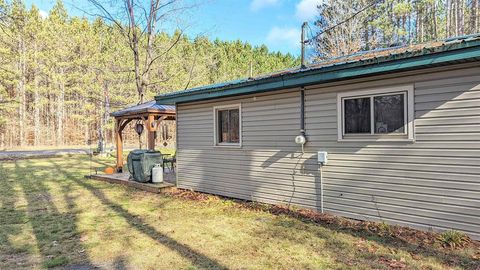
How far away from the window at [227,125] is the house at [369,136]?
3 centimetres

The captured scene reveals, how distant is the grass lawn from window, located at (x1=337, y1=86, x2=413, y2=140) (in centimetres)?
145

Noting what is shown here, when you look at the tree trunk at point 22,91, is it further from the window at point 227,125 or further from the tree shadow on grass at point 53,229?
the window at point 227,125

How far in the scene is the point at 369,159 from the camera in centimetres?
481

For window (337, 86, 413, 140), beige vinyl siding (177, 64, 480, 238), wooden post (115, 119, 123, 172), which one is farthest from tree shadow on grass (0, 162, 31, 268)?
window (337, 86, 413, 140)

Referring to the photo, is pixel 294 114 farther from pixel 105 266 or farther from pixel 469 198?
pixel 105 266

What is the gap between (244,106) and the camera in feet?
22.1

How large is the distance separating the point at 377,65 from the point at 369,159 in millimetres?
1395

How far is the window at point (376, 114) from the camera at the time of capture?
4422 mm

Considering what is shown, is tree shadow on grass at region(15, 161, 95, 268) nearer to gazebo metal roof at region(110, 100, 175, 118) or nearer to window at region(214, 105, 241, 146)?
gazebo metal roof at region(110, 100, 175, 118)

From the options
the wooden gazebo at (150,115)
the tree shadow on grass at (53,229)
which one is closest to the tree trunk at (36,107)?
the wooden gazebo at (150,115)

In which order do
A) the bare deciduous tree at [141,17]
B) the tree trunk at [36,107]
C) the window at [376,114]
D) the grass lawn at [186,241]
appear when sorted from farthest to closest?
the tree trunk at [36,107] < the bare deciduous tree at [141,17] < the window at [376,114] < the grass lawn at [186,241]

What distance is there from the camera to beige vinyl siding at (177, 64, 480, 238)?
397cm

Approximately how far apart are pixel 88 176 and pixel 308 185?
8.35 metres

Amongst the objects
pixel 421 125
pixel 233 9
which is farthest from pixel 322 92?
pixel 233 9
